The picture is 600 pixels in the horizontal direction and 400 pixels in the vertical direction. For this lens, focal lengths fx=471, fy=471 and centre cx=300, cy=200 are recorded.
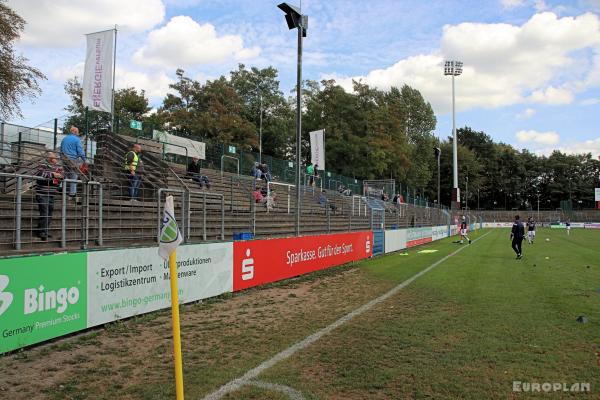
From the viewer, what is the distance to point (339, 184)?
109 ft

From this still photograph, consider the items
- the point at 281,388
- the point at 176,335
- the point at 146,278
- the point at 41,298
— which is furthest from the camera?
the point at 146,278

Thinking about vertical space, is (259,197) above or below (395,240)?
above

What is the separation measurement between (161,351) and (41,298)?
1.84 m

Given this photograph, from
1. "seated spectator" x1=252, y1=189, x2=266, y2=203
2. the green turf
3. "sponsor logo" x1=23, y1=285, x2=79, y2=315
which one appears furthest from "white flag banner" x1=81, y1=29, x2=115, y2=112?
the green turf

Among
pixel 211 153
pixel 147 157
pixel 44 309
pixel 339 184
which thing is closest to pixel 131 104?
pixel 339 184

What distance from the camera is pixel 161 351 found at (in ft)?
21.4

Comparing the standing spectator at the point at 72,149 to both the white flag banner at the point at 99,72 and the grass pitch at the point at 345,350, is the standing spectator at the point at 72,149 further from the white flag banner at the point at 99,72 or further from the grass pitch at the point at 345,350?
the white flag banner at the point at 99,72

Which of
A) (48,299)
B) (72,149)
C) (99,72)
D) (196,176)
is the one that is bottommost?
(48,299)

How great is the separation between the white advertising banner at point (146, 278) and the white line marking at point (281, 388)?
369 cm

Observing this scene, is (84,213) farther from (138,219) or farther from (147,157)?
(147,157)

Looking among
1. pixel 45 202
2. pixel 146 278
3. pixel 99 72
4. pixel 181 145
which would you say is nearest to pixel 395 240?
pixel 181 145

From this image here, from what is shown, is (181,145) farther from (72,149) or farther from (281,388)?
(281,388)

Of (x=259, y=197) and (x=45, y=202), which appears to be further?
(x=259, y=197)

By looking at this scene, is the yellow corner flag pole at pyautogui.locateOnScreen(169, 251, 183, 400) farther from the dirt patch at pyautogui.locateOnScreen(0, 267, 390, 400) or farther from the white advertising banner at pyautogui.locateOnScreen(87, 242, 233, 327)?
the white advertising banner at pyautogui.locateOnScreen(87, 242, 233, 327)
